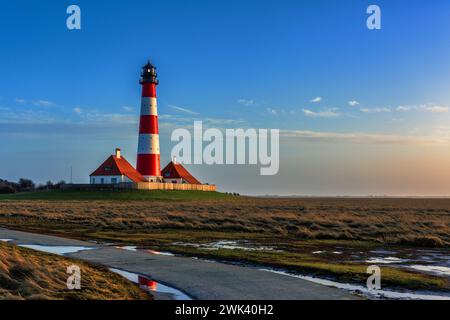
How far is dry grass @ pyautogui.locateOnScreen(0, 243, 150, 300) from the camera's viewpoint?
12039mm

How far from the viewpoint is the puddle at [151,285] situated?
1265 cm

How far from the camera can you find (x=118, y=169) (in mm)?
81188

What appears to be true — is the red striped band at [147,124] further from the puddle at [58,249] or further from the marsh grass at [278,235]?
the puddle at [58,249]

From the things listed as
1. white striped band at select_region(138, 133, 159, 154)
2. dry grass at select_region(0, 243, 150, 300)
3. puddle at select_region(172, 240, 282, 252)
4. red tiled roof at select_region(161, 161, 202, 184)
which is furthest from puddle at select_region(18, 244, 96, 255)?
red tiled roof at select_region(161, 161, 202, 184)

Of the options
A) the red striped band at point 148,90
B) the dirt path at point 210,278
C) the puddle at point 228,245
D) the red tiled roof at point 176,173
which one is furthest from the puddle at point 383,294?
the red tiled roof at point 176,173

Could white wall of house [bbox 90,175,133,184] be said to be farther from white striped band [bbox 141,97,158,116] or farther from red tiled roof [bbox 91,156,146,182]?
white striped band [bbox 141,97,158,116]

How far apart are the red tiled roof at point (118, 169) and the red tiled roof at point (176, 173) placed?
34.8ft

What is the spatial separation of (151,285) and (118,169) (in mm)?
68540

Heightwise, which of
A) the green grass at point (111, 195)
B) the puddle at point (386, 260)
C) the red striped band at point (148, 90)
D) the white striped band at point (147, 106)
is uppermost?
the red striped band at point (148, 90)

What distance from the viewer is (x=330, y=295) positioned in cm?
1242

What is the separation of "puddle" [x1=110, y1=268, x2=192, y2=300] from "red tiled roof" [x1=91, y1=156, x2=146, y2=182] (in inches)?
2514

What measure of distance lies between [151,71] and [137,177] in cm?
1618

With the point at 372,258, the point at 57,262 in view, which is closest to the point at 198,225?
the point at 372,258

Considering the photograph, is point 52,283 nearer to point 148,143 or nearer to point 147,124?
point 147,124
